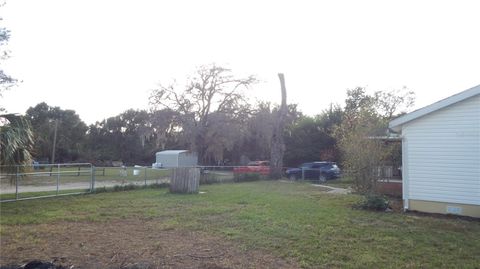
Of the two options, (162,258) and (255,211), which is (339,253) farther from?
(255,211)

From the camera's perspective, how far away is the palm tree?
11391 millimetres

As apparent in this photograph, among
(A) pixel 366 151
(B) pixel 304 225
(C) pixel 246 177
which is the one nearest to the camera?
(B) pixel 304 225

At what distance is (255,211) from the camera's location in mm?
11383

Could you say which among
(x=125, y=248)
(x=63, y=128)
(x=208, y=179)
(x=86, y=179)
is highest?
(x=63, y=128)

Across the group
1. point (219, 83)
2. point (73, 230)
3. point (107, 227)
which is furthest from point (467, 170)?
point (219, 83)

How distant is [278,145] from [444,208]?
1882 centimetres

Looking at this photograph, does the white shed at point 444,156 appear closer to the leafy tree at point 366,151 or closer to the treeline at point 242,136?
the leafy tree at point 366,151

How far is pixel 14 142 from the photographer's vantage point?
1157 centimetres

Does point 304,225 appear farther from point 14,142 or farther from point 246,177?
point 246,177

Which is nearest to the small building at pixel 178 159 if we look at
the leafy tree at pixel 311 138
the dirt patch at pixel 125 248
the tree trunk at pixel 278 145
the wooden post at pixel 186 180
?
the leafy tree at pixel 311 138

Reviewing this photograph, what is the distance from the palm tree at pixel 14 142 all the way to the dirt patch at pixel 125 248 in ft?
10.3

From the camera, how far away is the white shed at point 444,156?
11008 mm

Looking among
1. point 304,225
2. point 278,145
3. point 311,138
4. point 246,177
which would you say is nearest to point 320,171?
point 278,145

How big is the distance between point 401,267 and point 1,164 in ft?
35.4
